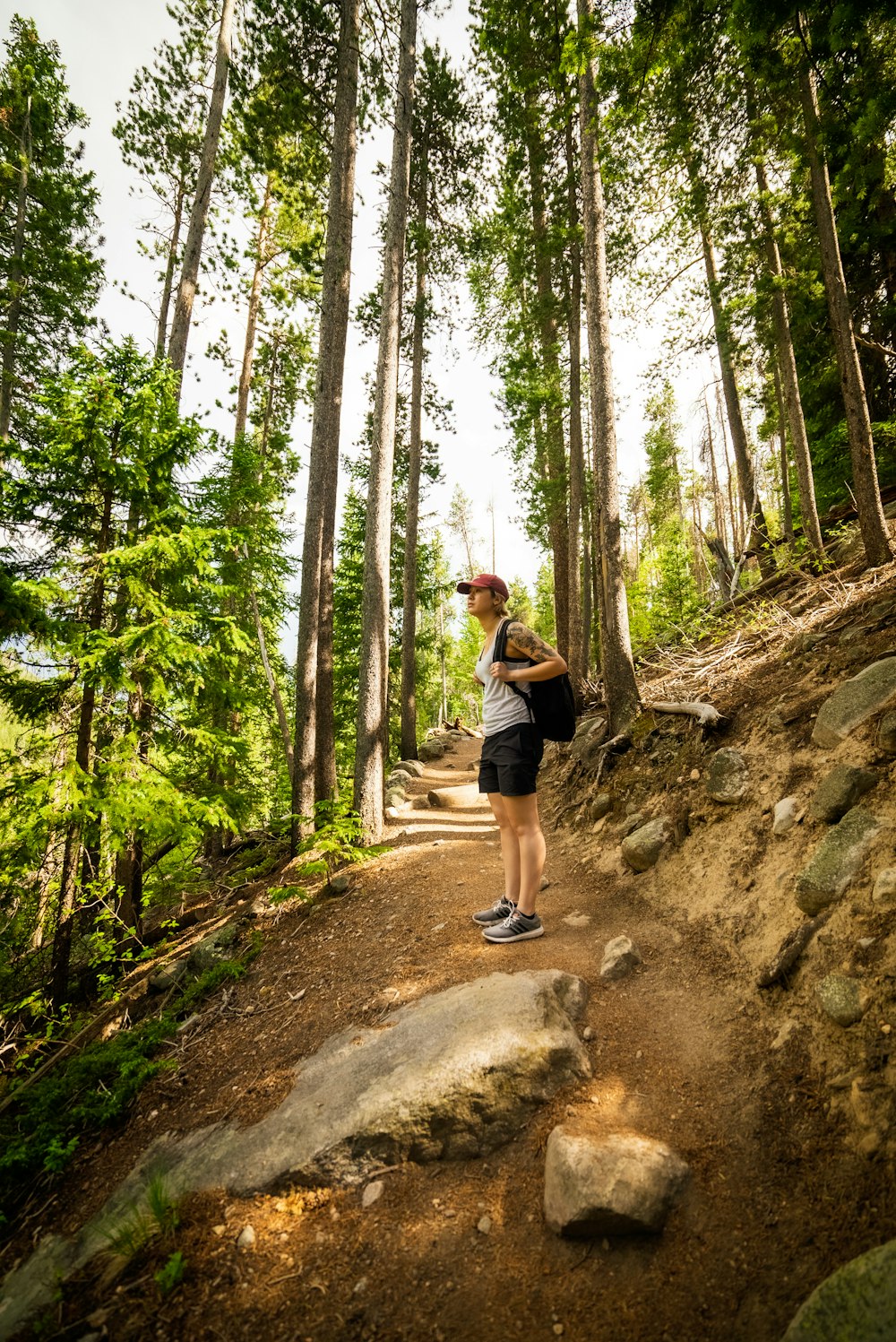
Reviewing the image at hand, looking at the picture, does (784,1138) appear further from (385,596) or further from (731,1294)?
(385,596)

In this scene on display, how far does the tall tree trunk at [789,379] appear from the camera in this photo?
8.49 metres

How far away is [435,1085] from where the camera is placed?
2643 mm

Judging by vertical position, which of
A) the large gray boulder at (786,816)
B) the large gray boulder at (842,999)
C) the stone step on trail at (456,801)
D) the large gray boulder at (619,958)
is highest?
the large gray boulder at (786,816)

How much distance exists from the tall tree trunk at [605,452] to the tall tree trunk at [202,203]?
6370 mm

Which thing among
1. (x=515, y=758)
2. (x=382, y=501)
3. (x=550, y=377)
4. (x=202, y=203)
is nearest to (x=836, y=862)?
(x=515, y=758)

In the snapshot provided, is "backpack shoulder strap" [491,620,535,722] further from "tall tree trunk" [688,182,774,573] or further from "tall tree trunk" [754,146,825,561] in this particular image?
"tall tree trunk" [688,182,774,573]

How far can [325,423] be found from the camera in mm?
8141

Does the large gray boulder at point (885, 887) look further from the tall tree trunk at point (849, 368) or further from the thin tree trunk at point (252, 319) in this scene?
the thin tree trunk at point (252, 319)

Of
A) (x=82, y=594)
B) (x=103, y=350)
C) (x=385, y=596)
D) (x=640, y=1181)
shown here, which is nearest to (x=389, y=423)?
(x=385, y=596)

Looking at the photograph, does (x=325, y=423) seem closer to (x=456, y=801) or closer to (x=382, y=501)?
(x=382, y=501)

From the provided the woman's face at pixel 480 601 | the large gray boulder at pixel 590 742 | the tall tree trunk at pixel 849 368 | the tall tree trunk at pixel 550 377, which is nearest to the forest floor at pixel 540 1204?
the woman's face at pixel 480 601

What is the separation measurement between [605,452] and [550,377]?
5.93 m

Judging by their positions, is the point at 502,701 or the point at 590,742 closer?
the point at 502,701

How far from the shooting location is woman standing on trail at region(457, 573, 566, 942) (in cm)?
364
